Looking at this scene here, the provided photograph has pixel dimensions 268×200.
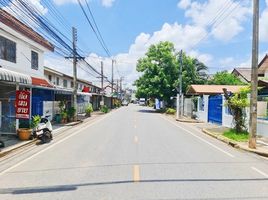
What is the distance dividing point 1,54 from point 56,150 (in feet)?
32.5

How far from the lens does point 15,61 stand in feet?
79.4

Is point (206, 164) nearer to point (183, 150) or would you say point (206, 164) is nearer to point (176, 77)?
point (183, 150)

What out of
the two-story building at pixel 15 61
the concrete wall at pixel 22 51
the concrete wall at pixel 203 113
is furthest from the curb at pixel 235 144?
the concrete wall at pixel 22 51

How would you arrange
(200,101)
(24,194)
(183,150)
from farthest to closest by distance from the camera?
(200,101) < (183,150) < (24,194)

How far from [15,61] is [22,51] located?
1465mm

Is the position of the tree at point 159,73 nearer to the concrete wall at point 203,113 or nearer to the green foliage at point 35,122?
the concrete wall at point 203,113

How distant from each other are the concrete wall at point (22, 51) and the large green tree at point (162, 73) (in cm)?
3209

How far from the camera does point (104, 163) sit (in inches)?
Result: 447

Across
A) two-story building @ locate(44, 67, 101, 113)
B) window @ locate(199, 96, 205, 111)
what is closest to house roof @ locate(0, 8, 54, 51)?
two-story building @ locate(44, 67, 101, 113)

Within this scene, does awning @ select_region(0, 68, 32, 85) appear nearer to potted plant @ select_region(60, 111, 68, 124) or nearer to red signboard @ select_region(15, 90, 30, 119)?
red signboard @ select_region(15, 90, 30, 119)

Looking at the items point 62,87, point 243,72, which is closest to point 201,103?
point 62,87

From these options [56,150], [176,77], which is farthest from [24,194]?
[176,77]

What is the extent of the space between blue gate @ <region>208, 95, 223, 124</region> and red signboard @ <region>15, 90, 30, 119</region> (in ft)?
54.9

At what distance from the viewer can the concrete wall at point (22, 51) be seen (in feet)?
73.3
